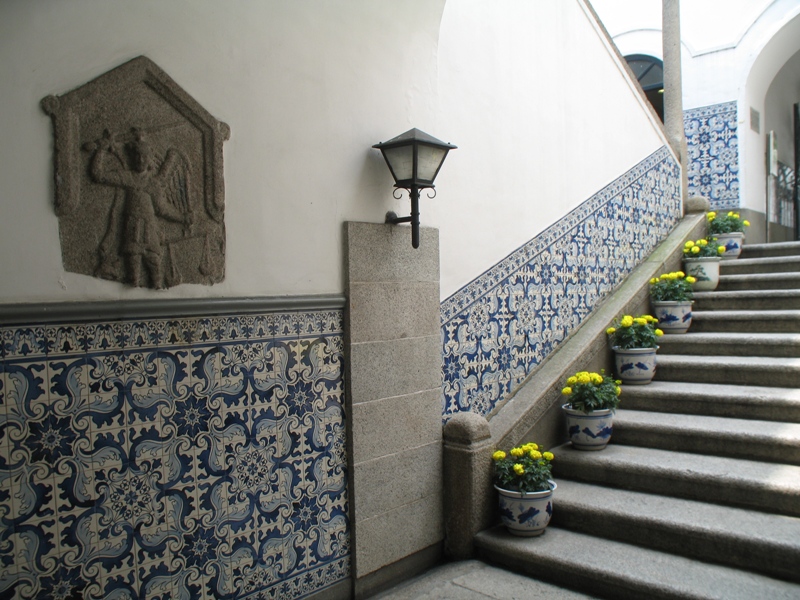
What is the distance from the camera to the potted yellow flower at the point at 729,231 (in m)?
5.89

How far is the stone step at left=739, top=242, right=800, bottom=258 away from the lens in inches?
224

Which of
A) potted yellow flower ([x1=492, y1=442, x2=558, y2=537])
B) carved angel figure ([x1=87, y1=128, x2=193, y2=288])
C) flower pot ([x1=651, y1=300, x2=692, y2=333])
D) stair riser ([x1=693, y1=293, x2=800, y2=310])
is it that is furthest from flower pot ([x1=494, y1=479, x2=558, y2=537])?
stair riser ([x1=693, y1=293, x2=800, y2=310])

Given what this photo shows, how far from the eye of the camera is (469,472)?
326cm

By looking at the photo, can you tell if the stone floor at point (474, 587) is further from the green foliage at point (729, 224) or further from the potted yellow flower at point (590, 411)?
the green foliage at point (729, 224)

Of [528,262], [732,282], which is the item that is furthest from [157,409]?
[732,282]

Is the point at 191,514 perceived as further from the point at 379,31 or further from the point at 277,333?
the point at 379,31

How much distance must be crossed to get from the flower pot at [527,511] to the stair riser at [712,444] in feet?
3.00

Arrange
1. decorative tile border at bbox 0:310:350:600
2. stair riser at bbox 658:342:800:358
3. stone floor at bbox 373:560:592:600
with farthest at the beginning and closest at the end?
stair riser at bbox 658:342:800:358 < stone floor at bbox 373:560:592:600 < decorative tile border at bbox 0:310:350:600

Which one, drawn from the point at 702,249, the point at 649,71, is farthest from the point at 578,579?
the point at 649,71

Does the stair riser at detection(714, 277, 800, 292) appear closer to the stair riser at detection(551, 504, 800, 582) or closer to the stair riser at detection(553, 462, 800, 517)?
the stair riser at detection(553, 462, 800, 517)

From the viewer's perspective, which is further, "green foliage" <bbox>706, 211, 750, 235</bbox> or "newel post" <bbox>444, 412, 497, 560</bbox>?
"green foliage" <bbox>706, 211, 750, 235</bbox>

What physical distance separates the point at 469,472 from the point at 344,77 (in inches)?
81.8

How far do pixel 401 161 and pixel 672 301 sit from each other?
3003 millimetres

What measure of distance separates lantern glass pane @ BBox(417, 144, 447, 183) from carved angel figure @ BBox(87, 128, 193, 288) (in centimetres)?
113
